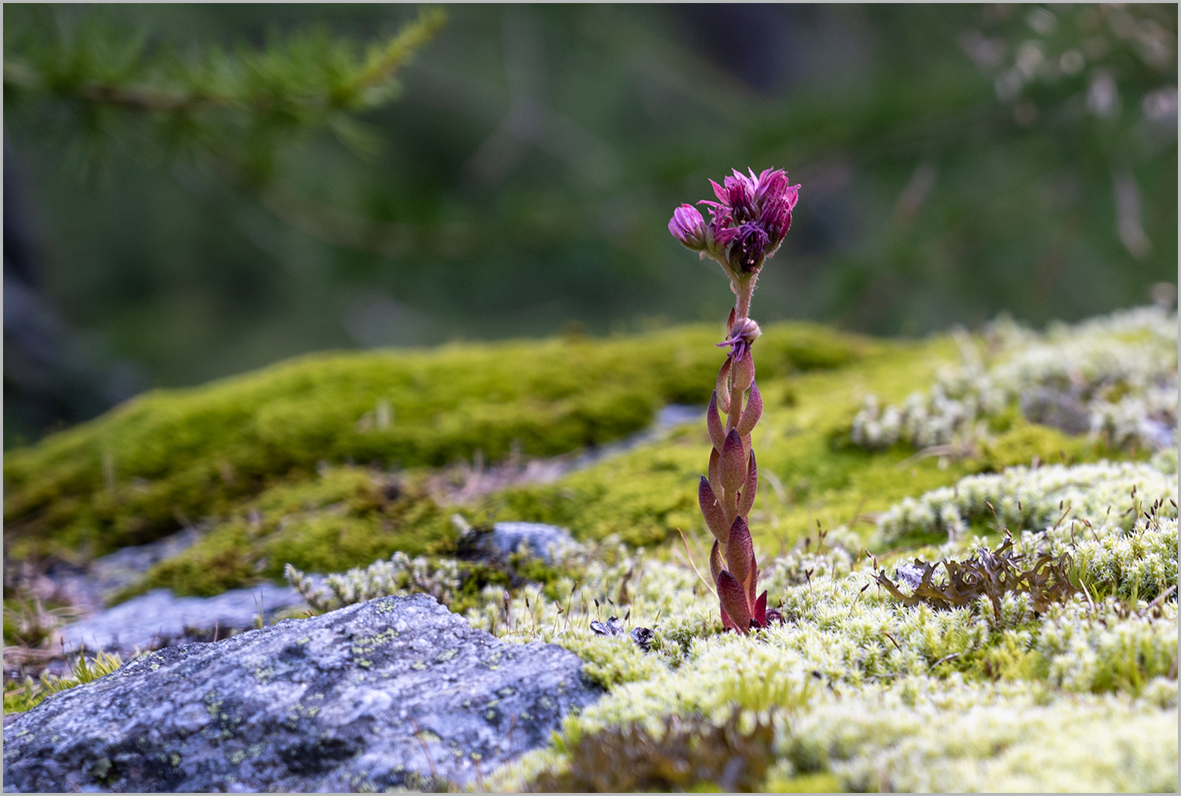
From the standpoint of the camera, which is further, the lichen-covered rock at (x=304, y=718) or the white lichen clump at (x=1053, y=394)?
Result: the white lichen clump at (x=1053, y=394)

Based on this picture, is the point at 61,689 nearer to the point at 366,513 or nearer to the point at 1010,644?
the point at 366,513

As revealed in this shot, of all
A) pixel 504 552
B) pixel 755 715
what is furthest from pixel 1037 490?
pixel 504 552

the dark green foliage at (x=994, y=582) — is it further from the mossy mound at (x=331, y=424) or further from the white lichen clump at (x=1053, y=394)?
the mossy mound at (x=331, y=424)

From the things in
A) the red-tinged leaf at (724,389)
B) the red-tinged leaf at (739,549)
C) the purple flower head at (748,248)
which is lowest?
the red-tinged leaf at (739,549)

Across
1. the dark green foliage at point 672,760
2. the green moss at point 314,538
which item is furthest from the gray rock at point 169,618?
the dark green foliage at point 672,760

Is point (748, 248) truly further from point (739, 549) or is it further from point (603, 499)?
point (603, 499)

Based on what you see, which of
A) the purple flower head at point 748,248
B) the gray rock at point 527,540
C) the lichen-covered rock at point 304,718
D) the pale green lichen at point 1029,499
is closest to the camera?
the lichen-covered rock at point 304,718
